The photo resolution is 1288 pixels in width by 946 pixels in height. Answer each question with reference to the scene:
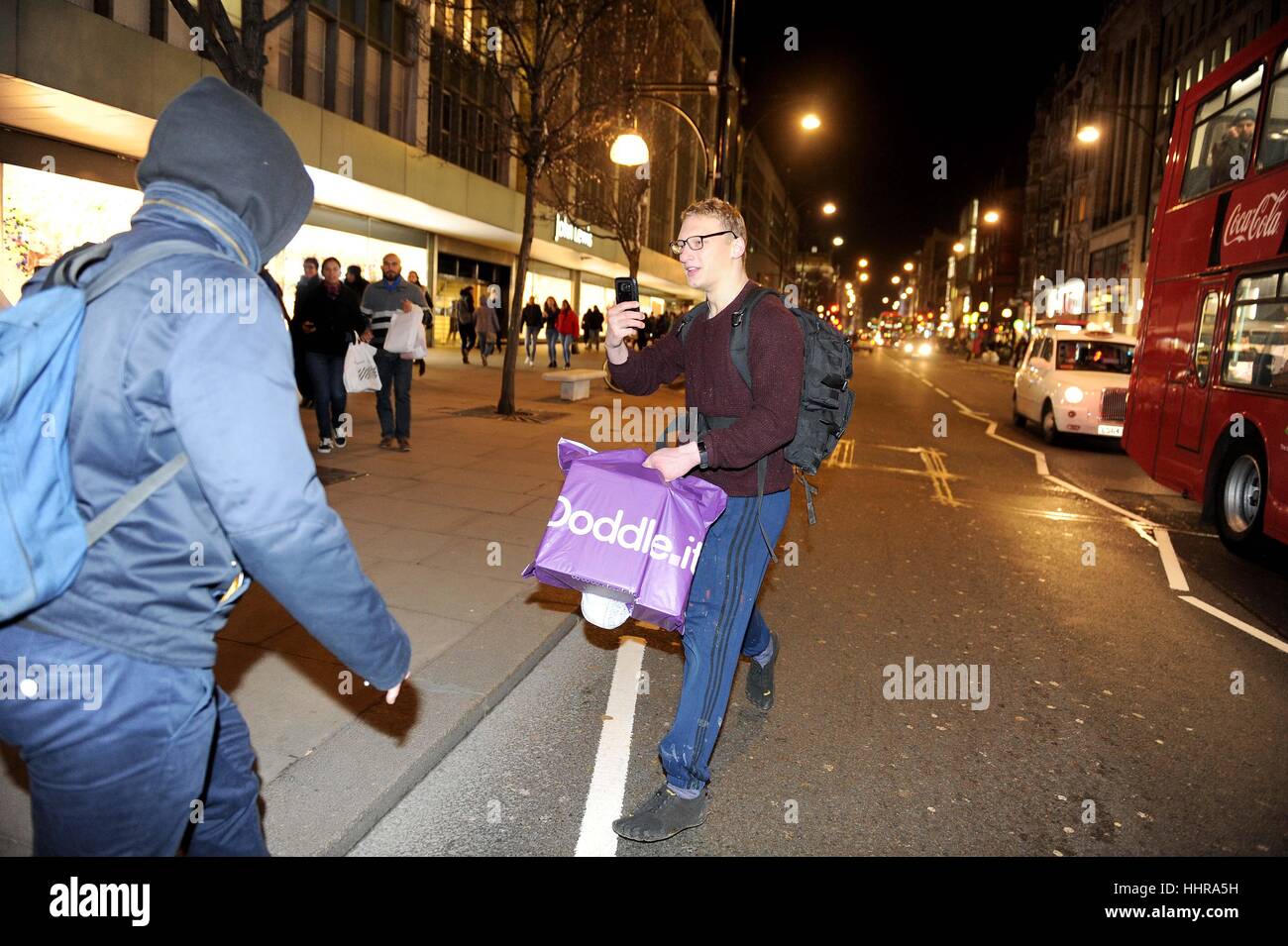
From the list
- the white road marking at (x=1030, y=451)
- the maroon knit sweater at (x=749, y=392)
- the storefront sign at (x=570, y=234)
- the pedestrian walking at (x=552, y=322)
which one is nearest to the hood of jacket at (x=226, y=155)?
the maroon knit sweater at (x=749, y=392)

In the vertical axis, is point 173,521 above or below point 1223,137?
below

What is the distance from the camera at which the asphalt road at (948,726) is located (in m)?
3.38

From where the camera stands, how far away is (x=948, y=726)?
4379 mm

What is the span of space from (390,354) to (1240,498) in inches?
333

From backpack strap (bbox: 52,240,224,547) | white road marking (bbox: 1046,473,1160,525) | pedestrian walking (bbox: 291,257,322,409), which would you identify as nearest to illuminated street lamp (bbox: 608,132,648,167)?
pedestrian walking (bbox: 291,257,322,409)

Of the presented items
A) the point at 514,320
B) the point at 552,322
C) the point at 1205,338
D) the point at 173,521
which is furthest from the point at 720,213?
the point at 552,322

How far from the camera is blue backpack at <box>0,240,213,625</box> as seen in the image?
156 cm

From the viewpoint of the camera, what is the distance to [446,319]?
33938 mm

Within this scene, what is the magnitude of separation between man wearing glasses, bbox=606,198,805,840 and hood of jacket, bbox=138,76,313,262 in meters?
1.52

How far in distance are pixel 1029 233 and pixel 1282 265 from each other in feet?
274

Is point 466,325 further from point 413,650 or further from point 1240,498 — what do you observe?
point 413,650

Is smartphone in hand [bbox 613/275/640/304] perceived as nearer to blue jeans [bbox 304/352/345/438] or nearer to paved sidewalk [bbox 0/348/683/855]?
paved sidewalk [bbox 0/348/683/855]

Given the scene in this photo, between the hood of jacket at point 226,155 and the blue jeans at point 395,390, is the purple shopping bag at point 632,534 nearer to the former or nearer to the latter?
the hood of jacket at point 226,155
